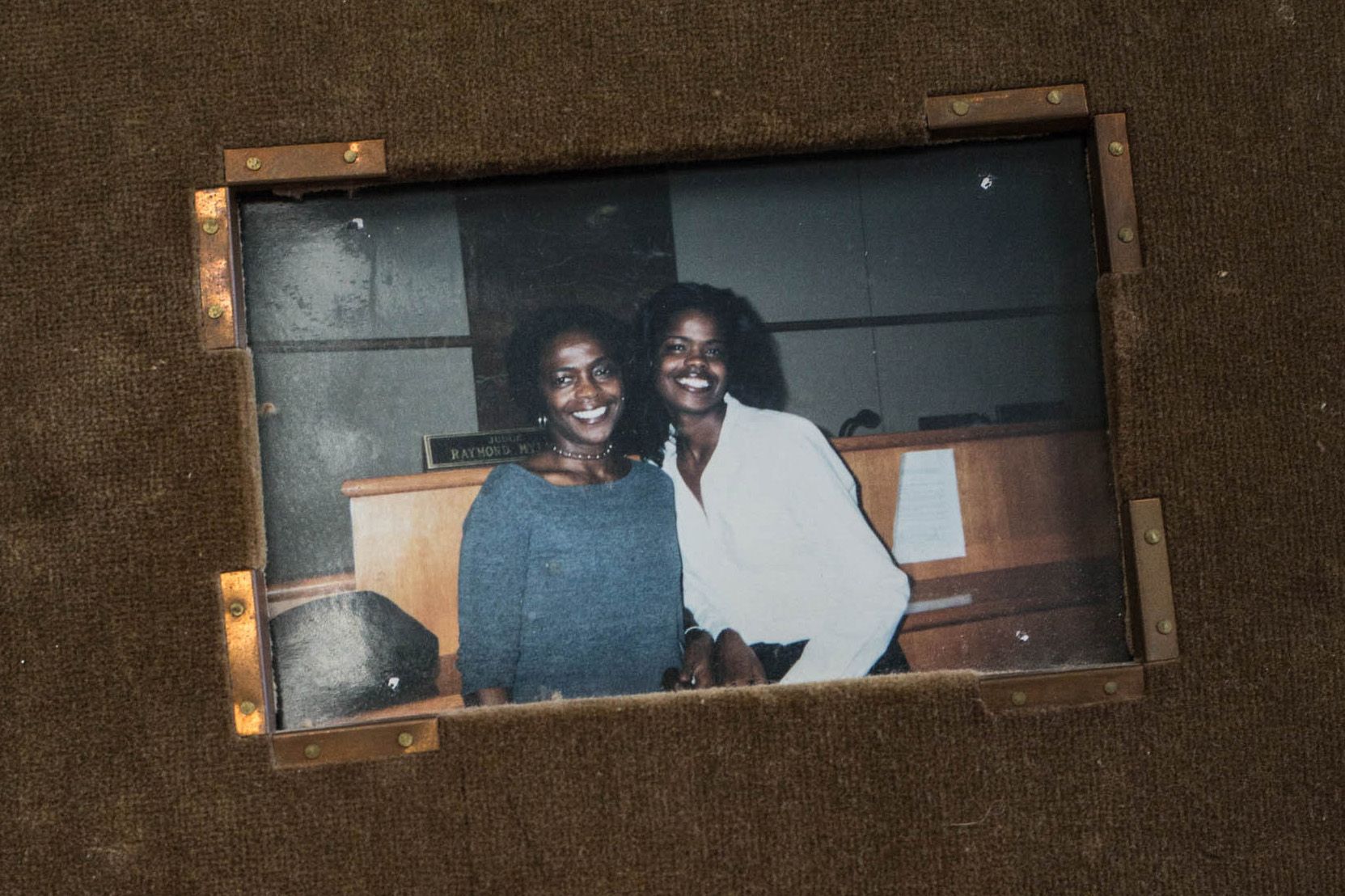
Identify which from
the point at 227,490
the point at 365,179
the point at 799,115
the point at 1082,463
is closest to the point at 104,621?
the point at 227,490

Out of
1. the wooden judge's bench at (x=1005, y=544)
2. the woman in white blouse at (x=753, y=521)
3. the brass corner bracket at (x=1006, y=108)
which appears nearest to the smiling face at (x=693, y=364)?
the woman in white blouse at (x=753, y=521)

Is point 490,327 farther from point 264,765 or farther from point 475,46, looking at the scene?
point 264,765

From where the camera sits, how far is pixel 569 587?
2.54ft

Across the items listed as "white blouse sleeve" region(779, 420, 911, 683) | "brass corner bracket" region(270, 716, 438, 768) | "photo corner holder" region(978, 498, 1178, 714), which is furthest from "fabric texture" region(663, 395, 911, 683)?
"brass corner bracket" region(270, 716, 438, 768)

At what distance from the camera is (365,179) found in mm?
779

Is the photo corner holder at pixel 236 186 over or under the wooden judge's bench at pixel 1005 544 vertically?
over

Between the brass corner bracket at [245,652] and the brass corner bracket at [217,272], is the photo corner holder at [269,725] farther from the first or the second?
the brass corner bracket at [217,272]

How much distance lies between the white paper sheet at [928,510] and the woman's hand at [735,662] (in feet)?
0.48

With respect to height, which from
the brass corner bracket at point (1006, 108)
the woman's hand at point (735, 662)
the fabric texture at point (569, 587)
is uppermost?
the brass corner bracket at point (1006, 108)

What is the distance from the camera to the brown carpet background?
758 mm

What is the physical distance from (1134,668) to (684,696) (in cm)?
37

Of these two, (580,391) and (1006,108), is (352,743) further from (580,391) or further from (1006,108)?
(1006,108)

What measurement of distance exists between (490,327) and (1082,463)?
1.67 feet

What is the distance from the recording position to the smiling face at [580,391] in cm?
78
